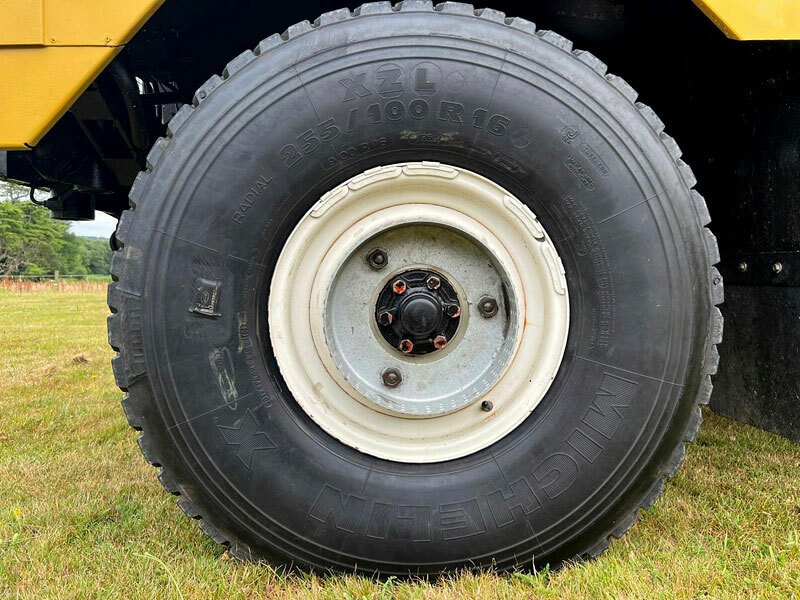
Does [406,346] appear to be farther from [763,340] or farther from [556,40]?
[763,340]

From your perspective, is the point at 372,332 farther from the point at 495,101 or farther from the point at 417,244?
the point at 495,101

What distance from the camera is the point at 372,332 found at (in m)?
1.52

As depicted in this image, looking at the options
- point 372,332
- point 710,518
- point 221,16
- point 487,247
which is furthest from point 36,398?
point 710,518

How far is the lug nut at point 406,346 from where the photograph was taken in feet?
4.86

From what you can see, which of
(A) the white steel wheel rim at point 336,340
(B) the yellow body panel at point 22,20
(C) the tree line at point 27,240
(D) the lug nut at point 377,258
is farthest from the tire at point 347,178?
(C) the tree line at point 27,240

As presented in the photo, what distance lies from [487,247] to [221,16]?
1.29 metres

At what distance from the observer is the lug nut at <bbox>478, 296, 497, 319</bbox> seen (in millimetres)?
1512

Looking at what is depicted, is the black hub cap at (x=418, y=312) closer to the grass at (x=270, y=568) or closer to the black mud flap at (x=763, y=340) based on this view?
the grass at (x=270, y=568)

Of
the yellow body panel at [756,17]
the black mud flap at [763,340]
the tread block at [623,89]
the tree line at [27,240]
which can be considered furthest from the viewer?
the tree line at [27,240]

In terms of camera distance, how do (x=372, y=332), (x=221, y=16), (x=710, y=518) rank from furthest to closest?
1. (x=221, y=16)
2. (x=710, y=518)
3. (x=372, y=332)

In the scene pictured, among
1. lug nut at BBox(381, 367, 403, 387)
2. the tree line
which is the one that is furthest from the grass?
the tree line

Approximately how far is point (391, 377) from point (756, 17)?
122 centimetres

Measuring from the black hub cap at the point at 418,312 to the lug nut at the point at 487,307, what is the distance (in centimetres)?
6

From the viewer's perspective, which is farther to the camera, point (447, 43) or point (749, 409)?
point (749, 409)
